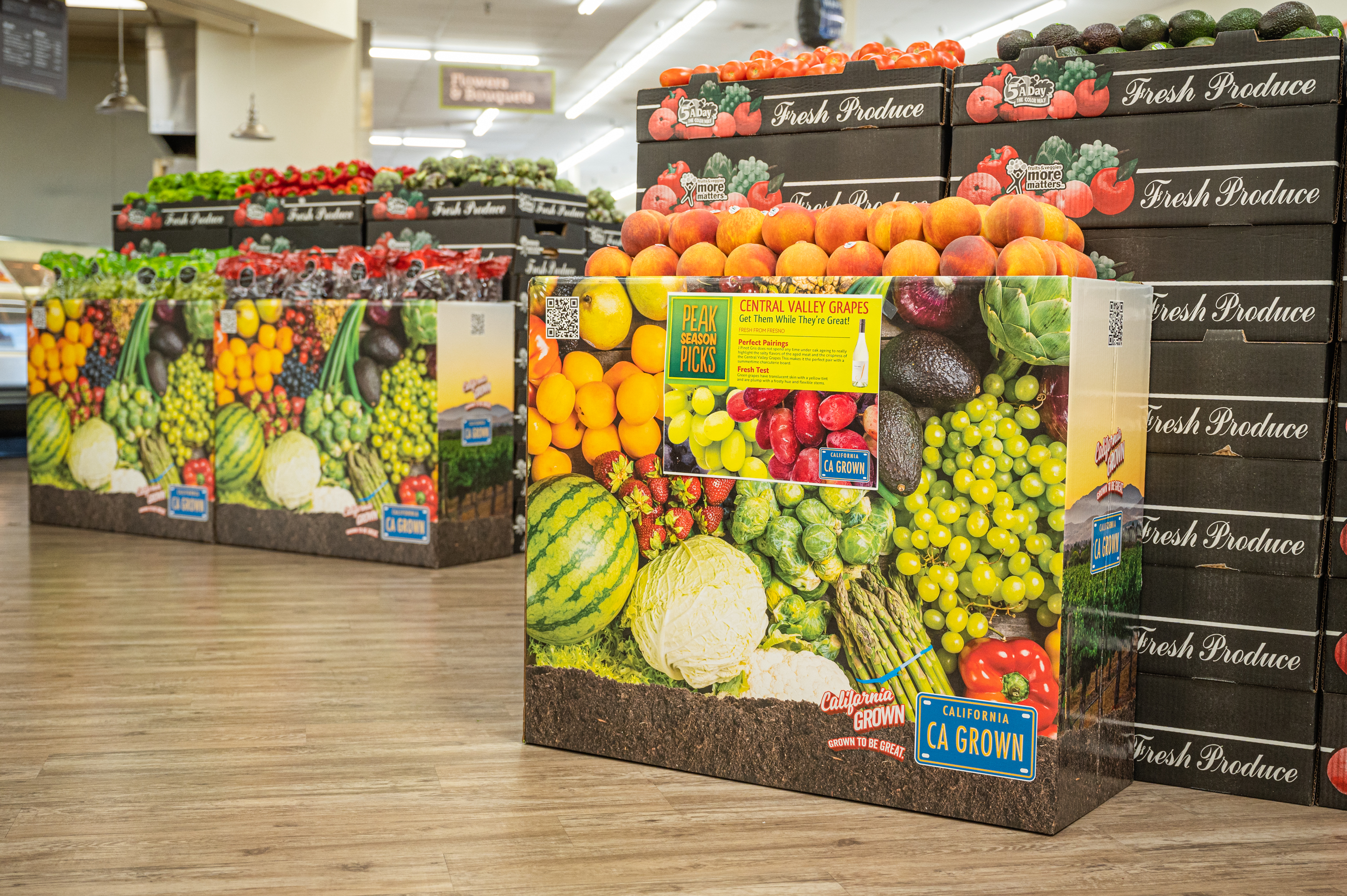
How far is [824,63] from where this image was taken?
310cm

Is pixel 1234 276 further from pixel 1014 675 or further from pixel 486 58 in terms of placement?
pixel 486 58

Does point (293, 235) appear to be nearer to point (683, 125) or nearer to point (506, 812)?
point (683, 125)

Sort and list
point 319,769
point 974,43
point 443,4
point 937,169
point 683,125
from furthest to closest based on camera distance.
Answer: point 974,43, point 443,4, point 683,125, point 937,169, point 319,769

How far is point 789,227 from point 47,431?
4.88 m

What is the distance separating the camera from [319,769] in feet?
8.97

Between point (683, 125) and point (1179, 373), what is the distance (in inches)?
53.3

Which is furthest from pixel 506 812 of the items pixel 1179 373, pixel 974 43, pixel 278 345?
pixel 974 43

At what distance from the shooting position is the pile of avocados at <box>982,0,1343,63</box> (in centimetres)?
264

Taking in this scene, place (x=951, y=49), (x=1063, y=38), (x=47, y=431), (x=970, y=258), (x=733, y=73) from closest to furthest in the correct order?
1. (x=970, y=258)
2. (x=1063, y=38)
3. (x=951, y=49)
4. (x=733, y=73)
5. (x=47, y=431)

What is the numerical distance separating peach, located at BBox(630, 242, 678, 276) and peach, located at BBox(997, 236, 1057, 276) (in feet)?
2.47

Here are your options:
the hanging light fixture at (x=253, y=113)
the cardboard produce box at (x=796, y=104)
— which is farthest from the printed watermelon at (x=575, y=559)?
the hanging light fixture at (x=253, y=113)

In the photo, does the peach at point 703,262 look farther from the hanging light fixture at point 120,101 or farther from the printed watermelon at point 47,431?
the hanging light fixture at point 120,101

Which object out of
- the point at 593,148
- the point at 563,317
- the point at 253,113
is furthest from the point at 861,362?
the point at 593,148

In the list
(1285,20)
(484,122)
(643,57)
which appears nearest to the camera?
(1285,20)
